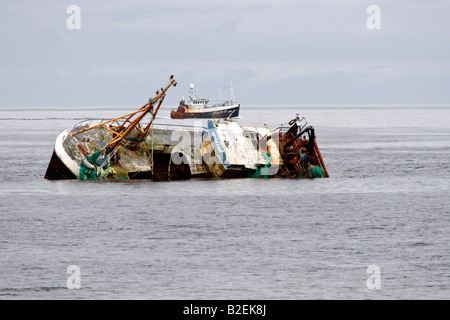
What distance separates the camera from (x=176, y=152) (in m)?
51.9

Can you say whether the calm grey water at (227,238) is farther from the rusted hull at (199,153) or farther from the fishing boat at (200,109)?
the fishing boat at (200,109)

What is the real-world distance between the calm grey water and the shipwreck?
4.28ft

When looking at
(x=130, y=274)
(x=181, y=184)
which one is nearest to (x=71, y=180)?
(x=181, y=184)

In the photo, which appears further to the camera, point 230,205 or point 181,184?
point 181,184

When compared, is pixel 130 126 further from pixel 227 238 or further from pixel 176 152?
pixel 227 238

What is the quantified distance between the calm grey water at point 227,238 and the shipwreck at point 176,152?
51.4 inches

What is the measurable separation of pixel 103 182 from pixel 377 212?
827 inches

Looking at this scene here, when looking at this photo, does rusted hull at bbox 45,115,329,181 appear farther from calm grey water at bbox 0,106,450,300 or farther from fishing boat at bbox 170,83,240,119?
fishing boat at bbox 170,83,240,119

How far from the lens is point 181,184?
53219 mm

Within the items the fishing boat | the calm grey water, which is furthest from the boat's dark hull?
the calm grey water

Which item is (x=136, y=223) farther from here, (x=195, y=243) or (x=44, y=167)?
(x=44, y=167)

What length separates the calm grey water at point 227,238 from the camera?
1049 inches

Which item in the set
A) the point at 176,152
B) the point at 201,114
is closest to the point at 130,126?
the point at 176,152
